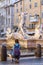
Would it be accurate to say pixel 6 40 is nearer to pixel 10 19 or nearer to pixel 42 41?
pixel 42 41

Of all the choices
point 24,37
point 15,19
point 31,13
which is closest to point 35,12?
point 31,13

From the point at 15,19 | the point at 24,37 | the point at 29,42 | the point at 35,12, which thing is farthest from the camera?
the point at 15,19

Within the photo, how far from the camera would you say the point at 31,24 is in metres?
62.0

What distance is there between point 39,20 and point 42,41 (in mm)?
37133

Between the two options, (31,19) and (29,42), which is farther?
(31,19)

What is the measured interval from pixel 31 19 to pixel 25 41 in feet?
127

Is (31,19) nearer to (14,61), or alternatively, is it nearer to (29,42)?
(29,42)

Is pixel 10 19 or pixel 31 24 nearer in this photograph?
pixel 31 24

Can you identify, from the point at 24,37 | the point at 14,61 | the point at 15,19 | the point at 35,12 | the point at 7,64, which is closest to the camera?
the point at 7,64

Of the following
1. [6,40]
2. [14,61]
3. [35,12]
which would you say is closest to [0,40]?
[6,40]

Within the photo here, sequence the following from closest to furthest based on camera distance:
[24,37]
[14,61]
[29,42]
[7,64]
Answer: [7,64] < [14,61] < [29,42] < [24,37]

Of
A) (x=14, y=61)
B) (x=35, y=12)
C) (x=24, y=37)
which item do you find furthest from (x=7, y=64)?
(x=35, y=12)

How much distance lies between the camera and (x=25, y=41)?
22938 mm

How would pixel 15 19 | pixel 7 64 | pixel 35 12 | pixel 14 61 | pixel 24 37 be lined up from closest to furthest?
pixel 7 64 → pixel 14 61 → pixel 24 37 → pixel 35 12 → pixel 15 19
